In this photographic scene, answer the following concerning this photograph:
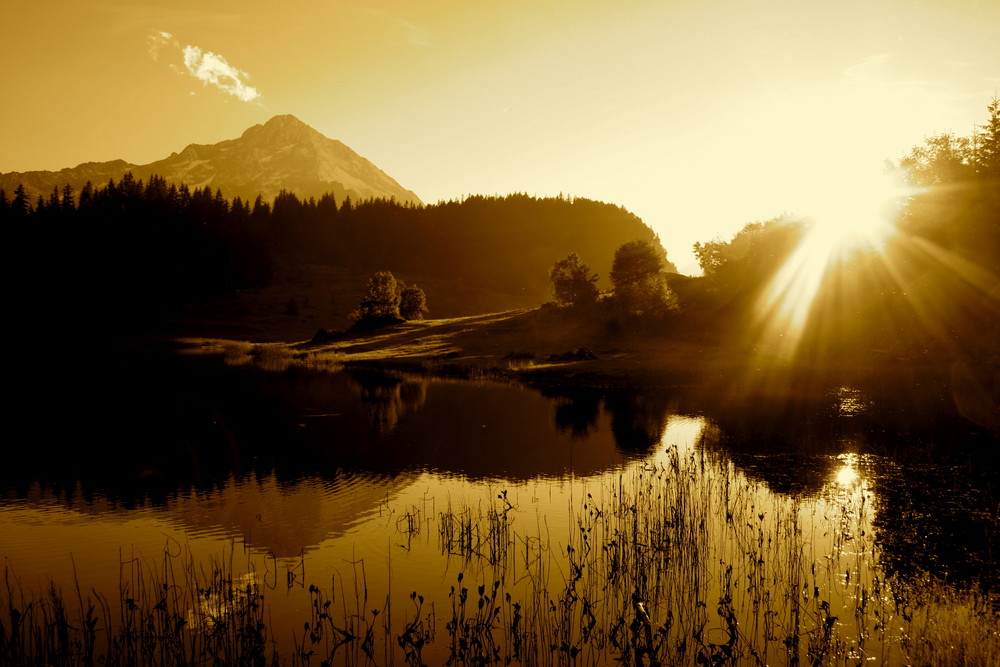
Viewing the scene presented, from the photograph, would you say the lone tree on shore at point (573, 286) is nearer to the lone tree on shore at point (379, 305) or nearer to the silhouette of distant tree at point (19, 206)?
the lone tree on shore at point (379, 305)

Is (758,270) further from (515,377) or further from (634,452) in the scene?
(634,452)

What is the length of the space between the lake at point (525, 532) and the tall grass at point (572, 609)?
0.09 meters

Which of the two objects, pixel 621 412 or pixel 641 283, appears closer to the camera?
pixel 621 412

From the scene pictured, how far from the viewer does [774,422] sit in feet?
140

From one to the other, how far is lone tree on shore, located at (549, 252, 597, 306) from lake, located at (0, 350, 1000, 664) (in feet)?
214

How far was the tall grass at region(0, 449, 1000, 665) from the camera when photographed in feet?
42.1

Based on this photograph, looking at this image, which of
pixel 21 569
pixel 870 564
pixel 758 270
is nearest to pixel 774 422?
pixel 870 564

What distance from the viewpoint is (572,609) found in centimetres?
1519

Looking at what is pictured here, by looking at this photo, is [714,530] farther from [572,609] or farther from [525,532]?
[572,609]

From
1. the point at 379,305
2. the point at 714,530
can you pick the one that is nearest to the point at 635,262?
the point at 379,305

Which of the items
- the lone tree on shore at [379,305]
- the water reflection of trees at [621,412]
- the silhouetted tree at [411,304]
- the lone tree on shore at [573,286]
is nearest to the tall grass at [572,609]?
the water reflection of trees at [621,412]

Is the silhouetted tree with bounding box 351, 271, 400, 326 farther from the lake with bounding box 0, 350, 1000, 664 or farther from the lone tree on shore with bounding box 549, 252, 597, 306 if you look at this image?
the lake with bounding box 0, 350, 1000, 664

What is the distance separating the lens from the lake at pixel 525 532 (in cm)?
1391

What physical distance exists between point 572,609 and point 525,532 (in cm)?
631
